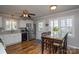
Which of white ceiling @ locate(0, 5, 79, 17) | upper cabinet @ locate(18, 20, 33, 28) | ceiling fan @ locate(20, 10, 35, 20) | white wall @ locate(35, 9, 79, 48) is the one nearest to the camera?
white ceiling @ locate(0, 5, 79, 17)

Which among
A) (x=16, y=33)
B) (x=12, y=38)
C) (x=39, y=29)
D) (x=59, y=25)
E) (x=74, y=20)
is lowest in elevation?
(x=12, y=38)

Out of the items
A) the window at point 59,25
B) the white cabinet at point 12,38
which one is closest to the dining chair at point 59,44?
the window at point 59,25

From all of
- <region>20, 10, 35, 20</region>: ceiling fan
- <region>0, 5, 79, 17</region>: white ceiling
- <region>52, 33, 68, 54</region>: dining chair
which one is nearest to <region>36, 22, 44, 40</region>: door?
<region>0, 5, 79, 17</region>: white ceiling

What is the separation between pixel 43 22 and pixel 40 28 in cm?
24

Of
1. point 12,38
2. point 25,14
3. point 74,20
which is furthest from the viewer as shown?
point 74,20

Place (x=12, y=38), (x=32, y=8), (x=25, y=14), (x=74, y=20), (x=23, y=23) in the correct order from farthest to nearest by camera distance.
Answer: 1. (x=74, y=20)
2. (x=12, y=38)
3. (x=23, y=23)
4. (x=25, y=14)
5. (x=32, y=8)

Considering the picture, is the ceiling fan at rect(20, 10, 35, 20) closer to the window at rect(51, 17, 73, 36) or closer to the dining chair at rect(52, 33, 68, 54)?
the window at rect(51, 17, 73, 36)

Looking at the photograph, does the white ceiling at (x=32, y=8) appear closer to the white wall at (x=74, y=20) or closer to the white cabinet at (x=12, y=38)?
the white wall at (x=74, y=20)

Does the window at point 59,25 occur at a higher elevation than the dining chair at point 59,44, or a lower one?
higher

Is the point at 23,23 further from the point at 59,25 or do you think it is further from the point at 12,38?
the point at 59,25

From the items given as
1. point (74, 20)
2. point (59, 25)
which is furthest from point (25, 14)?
point (74, 20)
